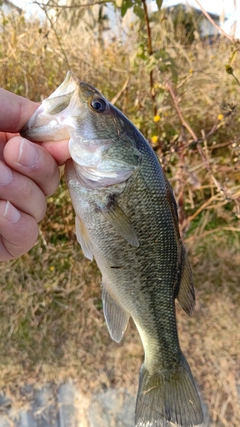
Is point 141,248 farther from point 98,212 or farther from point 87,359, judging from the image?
point 87,359

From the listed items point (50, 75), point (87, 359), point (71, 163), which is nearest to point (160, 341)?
point (71, 163)

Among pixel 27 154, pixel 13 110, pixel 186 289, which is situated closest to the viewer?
pixel 27 154

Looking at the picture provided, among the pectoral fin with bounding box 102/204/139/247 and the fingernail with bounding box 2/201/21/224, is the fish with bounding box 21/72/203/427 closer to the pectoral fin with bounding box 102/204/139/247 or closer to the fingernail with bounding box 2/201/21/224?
the pectoral fin with bounding box 102/204/139/247

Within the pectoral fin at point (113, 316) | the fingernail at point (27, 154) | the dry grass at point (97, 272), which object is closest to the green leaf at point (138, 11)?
the dry grass at point (97, 272)

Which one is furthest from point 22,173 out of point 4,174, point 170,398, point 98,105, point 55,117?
point 170,398

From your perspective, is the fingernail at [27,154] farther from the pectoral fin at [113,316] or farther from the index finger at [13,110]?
the pectoral fin at [113,316]

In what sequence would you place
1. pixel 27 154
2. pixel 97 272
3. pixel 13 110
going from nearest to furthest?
pixel 27 154 < pixel 13 110 < pixel 97 272

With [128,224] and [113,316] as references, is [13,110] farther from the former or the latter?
[113,316]
